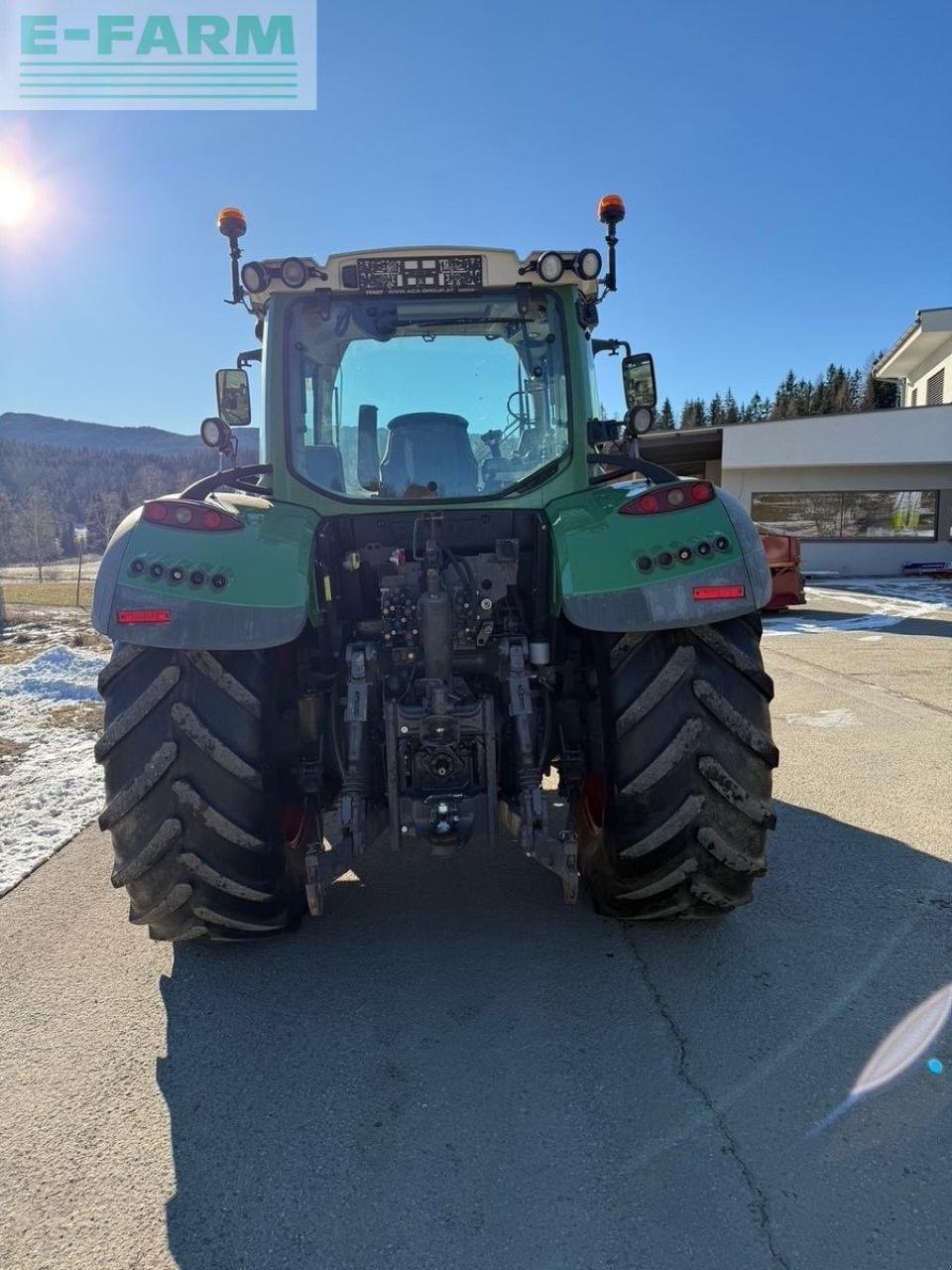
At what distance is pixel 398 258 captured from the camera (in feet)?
9.90

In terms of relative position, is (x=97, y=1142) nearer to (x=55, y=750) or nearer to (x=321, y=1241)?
(x=321, y=1241)

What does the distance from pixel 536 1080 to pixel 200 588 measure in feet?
5.79

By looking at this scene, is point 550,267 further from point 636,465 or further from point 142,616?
point 142,616

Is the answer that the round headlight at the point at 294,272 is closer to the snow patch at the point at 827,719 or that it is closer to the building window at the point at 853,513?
the snow patch at the point at 827,719

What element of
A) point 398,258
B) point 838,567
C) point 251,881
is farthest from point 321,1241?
point 838,567

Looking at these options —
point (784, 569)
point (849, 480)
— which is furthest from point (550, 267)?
point (849, 480)

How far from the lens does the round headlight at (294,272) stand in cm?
296

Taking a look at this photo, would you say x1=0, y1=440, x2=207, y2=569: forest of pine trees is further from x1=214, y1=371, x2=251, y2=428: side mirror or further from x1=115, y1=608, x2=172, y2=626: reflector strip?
x1=115, y1=608, x2=172, y2=626: reflector strip

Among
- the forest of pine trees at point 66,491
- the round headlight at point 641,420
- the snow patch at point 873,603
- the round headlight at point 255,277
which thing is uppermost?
the forest of pine trees at point 66,491

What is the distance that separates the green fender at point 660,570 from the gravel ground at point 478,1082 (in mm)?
1253

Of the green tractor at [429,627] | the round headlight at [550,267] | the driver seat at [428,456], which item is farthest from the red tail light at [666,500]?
the round headlight at [550,267]

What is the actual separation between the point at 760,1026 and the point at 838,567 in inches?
841

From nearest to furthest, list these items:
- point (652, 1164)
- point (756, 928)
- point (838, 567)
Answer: point (652, 1164), point (756, 928), point (838, 567)

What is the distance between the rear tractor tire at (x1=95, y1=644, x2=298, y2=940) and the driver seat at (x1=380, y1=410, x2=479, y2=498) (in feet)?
3.18
